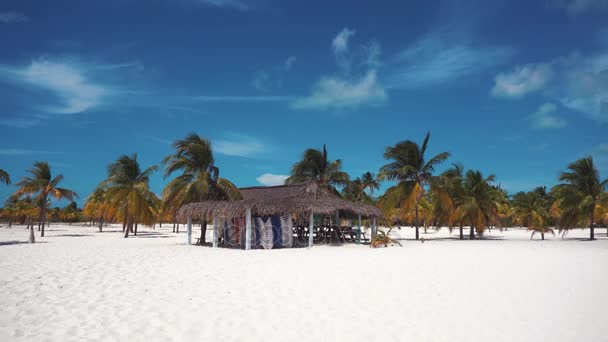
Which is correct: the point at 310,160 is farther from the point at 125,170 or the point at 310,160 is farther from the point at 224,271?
the point at 224,271

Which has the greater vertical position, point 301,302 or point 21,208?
point 21,208

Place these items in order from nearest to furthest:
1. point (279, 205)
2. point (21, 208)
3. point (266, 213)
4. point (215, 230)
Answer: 1. point (266, 213)
2. point (279, 205)
3. point (215, 230)
4. point (21, 208)

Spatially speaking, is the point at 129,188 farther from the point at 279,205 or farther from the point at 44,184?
the point at 279,205

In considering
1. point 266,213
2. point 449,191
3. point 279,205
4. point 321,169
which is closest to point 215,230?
point 266,213

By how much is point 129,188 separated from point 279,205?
1353 cm

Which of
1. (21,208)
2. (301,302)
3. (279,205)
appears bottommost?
(301,302)

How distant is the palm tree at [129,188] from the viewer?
24.3m

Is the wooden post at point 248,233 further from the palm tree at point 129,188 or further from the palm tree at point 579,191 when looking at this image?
the palm tree at point 579,191

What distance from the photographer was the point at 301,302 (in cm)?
642

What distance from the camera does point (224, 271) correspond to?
980 centimetres

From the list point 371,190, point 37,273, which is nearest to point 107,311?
point 37,273

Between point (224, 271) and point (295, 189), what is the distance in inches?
394

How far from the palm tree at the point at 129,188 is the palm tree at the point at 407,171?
15231mm

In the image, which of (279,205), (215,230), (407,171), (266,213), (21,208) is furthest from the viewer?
(21,208)
